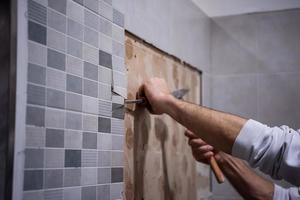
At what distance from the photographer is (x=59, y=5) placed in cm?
72

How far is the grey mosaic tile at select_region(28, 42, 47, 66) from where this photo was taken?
2.11 ft

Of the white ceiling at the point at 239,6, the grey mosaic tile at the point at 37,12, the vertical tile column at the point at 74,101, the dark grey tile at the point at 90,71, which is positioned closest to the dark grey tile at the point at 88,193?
the vertical tile column at the point at 74,101

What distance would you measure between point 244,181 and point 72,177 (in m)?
0.75

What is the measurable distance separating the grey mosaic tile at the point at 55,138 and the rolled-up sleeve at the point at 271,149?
392 mm

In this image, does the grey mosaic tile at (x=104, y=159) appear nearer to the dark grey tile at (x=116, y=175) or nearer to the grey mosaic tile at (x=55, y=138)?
→ the dark grey tile at (x=116, y=175)

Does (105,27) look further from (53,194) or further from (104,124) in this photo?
(53,194)

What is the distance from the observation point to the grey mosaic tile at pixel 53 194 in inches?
26.5

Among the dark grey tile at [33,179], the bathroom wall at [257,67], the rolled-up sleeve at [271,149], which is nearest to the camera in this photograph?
the dark grey tile at [33,179]

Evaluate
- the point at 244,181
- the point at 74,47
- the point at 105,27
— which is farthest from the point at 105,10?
the point at 244,181

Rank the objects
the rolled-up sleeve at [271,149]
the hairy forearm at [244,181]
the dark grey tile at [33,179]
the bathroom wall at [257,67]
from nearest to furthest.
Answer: the dark grey tile at [33,179] → the rolled-up sleeve at [271,149] → the hairy forearm at [244,181] → the bathroom wall at [257,67]

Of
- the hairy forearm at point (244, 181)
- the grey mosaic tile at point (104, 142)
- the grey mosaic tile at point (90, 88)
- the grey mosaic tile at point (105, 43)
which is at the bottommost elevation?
the hairy forearm at point (244, 181)

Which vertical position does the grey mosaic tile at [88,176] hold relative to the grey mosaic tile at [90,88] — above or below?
below

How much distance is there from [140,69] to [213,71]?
2.64 ft

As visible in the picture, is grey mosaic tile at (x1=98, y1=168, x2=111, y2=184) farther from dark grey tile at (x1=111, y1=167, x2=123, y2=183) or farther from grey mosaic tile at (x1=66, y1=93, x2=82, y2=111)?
grey mosaic tile at (x1=66, y1=93, x2=82, y2=111)
